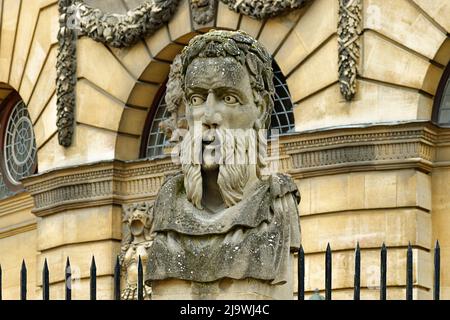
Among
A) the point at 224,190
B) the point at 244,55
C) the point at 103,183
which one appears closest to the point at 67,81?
the point at 103,183

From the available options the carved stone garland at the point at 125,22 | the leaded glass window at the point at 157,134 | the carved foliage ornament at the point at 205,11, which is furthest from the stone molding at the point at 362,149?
the carved foliage ornament at the point at 205,11

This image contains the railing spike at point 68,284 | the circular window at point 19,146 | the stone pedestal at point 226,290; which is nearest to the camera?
the stone pedestal at point 226,290

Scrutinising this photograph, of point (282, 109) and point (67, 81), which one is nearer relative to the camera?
point (282, 109)

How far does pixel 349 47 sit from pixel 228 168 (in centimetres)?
1670

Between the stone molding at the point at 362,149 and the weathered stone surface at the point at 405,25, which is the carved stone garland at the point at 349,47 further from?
the stone molding at the point at 362,149

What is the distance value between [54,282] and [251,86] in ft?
67.2

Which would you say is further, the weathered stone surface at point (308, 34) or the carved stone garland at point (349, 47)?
the weathered stone surface at point (308, 34)

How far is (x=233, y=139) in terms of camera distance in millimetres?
14531

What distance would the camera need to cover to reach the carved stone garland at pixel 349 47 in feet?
102

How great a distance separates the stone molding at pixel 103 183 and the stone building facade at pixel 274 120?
0.9 inches

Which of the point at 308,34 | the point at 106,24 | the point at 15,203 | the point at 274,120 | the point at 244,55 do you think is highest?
the point at 106,24

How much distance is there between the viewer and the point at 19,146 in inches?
1489

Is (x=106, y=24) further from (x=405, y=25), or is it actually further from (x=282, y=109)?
(x=405, y=25)

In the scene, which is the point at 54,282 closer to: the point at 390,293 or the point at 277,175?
the point at 390,293
